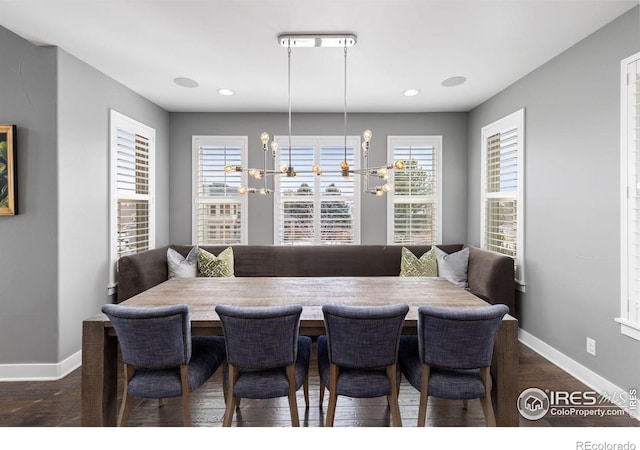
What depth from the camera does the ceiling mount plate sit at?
254 cm

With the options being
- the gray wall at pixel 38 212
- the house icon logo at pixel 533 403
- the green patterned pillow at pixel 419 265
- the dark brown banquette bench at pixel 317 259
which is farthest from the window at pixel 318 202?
the house icon logo at pixel 533 403

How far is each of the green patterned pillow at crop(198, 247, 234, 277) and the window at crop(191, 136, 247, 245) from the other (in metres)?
0.59

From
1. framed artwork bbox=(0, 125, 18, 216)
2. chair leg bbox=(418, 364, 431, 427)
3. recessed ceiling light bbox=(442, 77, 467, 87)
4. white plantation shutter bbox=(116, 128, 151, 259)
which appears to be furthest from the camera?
white plantation shutter bbox=(116, 128, 151, 259)

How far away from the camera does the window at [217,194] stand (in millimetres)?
4578

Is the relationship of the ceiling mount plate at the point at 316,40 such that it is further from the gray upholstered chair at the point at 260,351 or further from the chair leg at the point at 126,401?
the chair leg at the point at 126,401

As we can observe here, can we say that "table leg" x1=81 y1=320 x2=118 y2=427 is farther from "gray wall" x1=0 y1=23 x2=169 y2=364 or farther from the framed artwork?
the framed artwork

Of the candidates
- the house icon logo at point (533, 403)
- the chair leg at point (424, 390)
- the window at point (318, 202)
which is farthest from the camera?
the window at point (318, 202)

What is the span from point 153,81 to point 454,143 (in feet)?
11.6

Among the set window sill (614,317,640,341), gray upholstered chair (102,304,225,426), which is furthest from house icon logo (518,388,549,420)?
gray upholstered chair (102,304,225,426)

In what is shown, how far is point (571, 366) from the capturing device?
2783mm

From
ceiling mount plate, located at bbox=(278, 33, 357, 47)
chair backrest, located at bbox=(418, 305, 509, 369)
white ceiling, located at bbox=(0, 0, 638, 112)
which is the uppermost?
white ceiling, located at bbox=(0, 0, 638, 112)

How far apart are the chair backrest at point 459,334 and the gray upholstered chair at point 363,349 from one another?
14 cm

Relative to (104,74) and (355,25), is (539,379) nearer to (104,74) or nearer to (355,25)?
(355,25)

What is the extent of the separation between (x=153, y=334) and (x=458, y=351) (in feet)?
4.87
